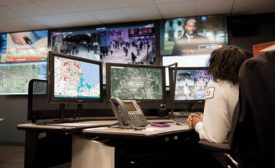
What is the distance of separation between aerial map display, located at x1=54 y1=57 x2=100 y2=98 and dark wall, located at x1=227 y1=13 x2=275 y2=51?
271cm

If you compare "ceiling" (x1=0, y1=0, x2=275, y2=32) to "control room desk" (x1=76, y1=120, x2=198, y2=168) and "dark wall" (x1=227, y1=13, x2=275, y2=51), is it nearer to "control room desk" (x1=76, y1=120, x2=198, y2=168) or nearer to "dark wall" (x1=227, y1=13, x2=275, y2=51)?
"dark wall" (x1=227, y1=13, x2=275, y2=51)

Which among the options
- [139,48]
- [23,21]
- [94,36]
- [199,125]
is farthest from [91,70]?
[23,21]

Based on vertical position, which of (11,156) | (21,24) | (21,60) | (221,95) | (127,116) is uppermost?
(21,24)

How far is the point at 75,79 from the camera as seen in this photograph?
179cm

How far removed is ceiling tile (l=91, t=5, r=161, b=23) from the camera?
3.65 meters

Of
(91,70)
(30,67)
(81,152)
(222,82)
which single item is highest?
(30,67)

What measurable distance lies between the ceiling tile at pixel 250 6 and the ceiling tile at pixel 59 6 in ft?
7.55

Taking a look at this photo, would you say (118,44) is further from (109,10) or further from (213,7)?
(213,7)

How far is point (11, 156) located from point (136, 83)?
276 cm

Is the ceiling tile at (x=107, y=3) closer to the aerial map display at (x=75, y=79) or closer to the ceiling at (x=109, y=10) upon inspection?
the ceiling at (x=109, y=10)

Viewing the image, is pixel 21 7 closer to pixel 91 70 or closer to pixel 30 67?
pixel 30 67

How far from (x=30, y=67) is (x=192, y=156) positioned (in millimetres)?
3537

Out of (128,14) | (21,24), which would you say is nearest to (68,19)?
(21,24)

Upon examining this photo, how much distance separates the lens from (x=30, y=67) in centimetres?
457
